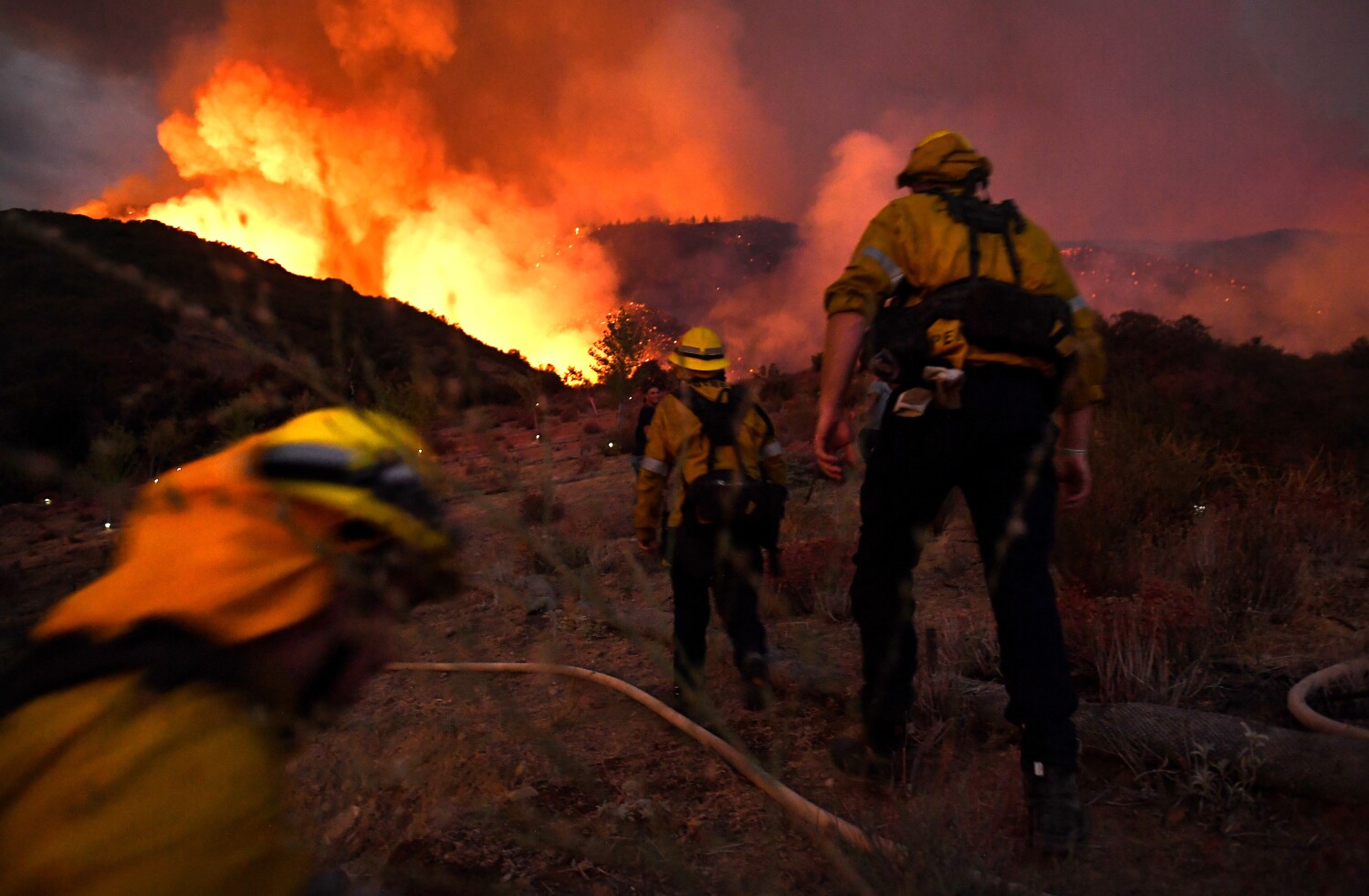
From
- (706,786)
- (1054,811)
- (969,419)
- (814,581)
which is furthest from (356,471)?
(814,581)

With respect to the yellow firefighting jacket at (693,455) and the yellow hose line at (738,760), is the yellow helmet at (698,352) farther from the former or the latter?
the yellow hose line at (738,760)

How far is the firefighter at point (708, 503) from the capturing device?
3361 millimetres

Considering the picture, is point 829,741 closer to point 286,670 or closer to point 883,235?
point 883,235

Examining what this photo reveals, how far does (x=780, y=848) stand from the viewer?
206cm

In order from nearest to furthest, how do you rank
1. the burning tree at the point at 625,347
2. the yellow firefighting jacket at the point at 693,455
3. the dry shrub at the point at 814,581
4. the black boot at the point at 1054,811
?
the black boot at the point at 1054,811, the yellow firefighting jacket at the point at 693,455, the dry shrub at the point at 814,581, the burning tree at the point at 625,347

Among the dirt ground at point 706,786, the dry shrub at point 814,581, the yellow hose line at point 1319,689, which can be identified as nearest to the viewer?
the dirt ground at point 706,786

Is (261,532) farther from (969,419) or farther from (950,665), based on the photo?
(950,665)

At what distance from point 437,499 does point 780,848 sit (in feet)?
4.94

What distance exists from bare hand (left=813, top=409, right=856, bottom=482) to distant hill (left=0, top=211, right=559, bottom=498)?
940mm

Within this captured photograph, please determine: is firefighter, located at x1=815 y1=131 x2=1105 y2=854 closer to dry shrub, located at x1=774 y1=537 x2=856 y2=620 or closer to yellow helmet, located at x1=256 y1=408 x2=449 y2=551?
yellow helmet, located at x1=256 y1=408 x2=449 y2=551

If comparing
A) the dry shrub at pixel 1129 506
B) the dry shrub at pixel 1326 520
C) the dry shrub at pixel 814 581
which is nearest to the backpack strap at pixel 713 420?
the dry shrub at pixel 814 581

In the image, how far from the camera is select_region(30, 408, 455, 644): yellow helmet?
32.3 inches

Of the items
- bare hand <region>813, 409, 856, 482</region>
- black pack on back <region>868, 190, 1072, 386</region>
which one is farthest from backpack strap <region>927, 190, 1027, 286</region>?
bare hand <region>813, 409, 856, 482</region>

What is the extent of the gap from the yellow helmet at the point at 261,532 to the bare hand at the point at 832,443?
55.8 inches
